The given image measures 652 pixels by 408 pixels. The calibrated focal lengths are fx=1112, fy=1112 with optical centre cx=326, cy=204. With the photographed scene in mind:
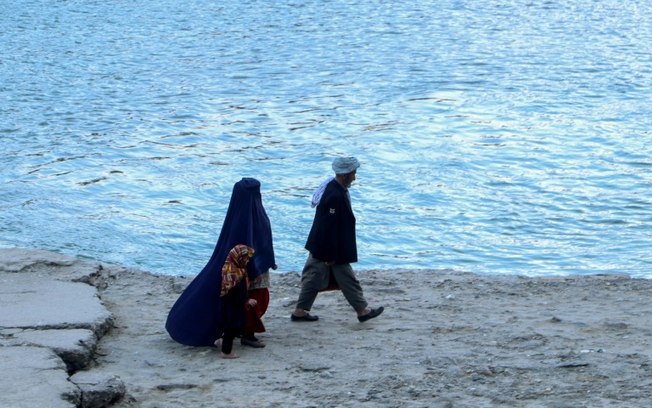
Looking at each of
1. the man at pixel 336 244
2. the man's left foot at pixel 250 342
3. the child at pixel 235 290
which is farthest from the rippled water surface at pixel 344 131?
the child at pixel 235 290

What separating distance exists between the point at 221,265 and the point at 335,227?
3.29ft

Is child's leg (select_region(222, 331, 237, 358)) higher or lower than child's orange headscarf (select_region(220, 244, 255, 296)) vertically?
lower

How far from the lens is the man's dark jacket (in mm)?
8547

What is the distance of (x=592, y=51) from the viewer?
26.2 metres

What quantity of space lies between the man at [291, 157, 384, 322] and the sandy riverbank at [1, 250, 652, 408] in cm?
29

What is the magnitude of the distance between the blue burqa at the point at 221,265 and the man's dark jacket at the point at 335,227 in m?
0.54

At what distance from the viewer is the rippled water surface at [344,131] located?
43.8ft

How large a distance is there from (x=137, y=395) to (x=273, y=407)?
919 mm

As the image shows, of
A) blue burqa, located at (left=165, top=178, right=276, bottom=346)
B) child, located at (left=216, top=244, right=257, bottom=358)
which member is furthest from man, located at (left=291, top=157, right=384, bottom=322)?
child, located at (left=216, top=244, right=257, bottom=358)

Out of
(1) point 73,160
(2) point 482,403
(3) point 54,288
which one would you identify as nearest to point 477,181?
(1) point 73,160

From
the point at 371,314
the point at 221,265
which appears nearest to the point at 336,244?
the point at 371,314

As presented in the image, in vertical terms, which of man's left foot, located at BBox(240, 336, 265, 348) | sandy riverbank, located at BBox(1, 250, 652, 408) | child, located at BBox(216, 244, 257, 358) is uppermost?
child, located at BBox(216, 244, 257, 358)

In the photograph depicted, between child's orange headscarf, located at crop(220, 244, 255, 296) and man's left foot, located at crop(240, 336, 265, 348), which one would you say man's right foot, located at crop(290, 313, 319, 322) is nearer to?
man's left foot, located at crop(240, 336, 265, 348)

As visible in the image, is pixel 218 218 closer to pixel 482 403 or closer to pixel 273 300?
pixel 273 300
